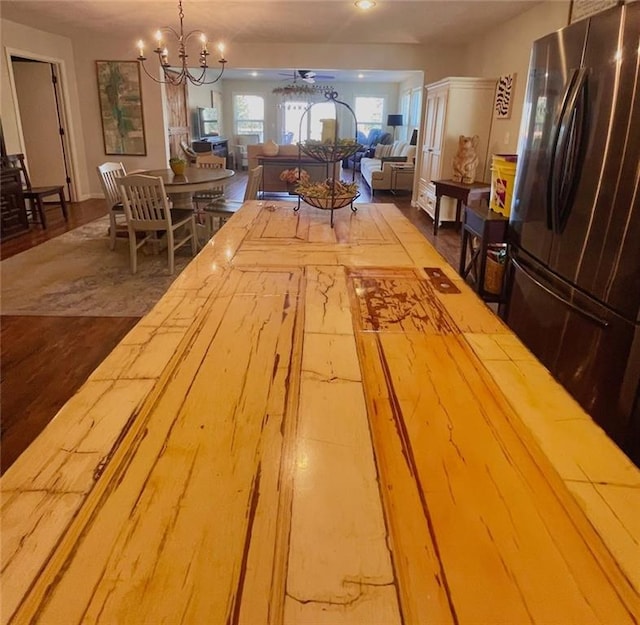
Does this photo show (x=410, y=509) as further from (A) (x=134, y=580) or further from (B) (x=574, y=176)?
(B) (x=574, y=176)

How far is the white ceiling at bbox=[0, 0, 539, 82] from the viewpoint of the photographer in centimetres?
502

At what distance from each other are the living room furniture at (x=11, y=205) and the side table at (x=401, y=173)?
6114 mm

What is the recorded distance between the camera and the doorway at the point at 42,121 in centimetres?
731

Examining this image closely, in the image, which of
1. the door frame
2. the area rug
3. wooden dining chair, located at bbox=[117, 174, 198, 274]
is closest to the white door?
the door frame

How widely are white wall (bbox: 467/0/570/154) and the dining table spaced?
10.7ft

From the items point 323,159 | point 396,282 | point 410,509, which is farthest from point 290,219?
point 410,509

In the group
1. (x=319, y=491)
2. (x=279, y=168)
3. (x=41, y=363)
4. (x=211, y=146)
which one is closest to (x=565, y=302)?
(x=319, y=491)

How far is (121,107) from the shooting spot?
7.72 metres

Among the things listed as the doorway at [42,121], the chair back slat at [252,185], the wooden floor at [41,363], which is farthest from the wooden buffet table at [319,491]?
the doorway at [42,121]

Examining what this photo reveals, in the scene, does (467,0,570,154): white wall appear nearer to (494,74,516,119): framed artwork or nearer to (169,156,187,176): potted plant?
(494,74,516,119): framed artwork

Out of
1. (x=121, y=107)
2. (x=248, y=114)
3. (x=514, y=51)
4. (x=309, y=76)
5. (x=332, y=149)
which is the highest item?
(x=309, y=76)

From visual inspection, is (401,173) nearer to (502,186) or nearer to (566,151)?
(502,186)

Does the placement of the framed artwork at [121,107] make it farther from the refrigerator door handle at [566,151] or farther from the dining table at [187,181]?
the refrigerator door handle at [566,151]

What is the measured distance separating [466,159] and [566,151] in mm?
3919
